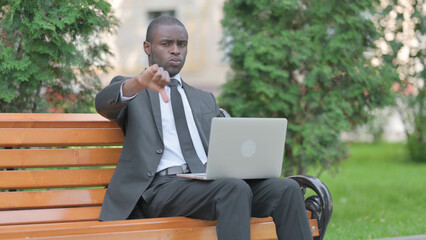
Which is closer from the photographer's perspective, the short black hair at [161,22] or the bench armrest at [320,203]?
the bench armrest at [320,203]

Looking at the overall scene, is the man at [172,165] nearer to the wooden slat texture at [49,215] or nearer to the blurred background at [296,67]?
the wooden slat texture at [49,215]

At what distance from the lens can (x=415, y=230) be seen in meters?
5.32

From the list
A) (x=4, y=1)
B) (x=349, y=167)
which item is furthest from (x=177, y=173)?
(x=349, y=167)

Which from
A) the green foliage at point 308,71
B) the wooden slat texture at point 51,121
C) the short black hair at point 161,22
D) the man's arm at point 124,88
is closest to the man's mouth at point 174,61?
the short black hair at point 161,22

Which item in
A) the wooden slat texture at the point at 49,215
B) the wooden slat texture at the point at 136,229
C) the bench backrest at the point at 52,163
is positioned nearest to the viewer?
the wooden slat texture at the point at 136,229

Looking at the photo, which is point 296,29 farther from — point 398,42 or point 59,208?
point 59,208

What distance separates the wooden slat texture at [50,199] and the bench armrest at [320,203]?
4.06 feet

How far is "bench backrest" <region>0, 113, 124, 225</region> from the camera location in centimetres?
357

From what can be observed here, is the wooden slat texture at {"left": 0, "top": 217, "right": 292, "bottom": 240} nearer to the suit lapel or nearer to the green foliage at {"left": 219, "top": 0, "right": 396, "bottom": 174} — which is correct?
the suit lapel

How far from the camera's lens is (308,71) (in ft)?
21.5

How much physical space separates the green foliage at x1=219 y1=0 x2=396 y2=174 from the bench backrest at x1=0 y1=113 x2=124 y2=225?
2761 millimetres

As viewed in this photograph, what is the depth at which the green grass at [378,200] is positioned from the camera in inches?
214

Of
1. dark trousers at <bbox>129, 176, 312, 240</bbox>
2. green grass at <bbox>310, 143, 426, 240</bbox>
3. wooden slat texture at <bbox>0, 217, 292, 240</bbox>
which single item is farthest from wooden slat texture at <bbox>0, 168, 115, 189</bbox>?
green grass at <bbox>310, 143, 426, 240</bbox>

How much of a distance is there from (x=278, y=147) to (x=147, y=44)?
1.08m
